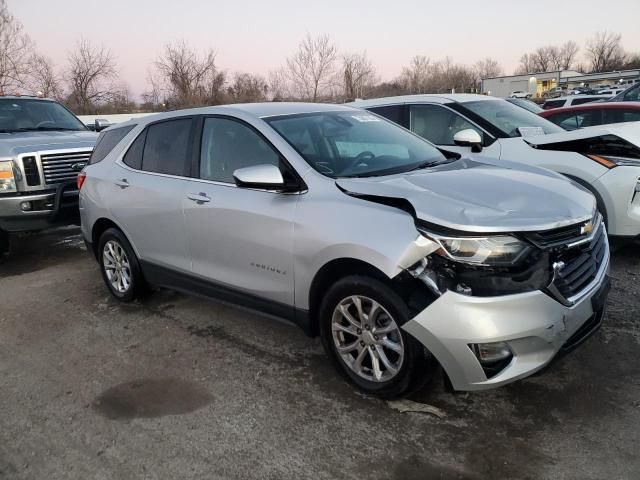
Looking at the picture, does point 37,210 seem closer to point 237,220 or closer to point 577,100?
point 237,220

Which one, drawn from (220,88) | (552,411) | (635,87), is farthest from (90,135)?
(220,88)

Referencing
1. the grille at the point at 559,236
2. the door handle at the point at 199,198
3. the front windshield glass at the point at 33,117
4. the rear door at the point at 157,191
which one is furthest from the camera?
the front windshield glass at the point at 33,117

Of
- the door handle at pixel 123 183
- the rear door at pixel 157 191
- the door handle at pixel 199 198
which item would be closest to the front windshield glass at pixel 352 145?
the door handle at pixel 199 198

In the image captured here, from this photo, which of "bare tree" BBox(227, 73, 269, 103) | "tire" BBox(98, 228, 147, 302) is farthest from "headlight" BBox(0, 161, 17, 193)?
"bare tree" BBox(227, 73, 269, 103)

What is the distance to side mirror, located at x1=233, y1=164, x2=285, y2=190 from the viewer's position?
3.35 meters

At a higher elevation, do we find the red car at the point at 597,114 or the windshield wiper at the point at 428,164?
the red car at the point at 597,114

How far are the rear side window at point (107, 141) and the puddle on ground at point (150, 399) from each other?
8.28ft

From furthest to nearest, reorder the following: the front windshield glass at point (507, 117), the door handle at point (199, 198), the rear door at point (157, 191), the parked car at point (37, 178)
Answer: the parked car at point (37, 178)
the front windshield glass at point (507, 117)
the rear door at point (157, 191)
the door handle at point (199, 198)

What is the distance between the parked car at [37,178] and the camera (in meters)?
6.32

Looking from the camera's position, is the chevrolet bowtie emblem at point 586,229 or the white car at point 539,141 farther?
the white car at point 539,141

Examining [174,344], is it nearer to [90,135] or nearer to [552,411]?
[552,411]

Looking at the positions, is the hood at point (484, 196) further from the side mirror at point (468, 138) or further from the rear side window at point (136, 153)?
the rear side window at point (136, 153)

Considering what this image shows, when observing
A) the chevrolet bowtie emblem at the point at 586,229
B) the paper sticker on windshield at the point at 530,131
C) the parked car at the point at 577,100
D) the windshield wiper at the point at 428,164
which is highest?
the parked car at the point at 577,100

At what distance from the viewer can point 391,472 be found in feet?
8.53
